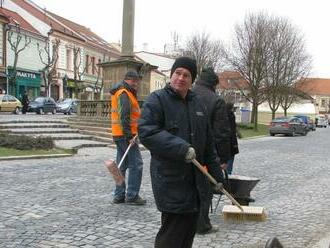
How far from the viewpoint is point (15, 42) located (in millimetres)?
46719

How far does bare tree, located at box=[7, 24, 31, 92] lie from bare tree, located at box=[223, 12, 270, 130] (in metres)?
17.8

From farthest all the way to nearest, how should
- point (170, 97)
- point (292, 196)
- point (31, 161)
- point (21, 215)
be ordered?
point (31, 161)
point (292, 196)
point (21, 215)
point (170, 97)

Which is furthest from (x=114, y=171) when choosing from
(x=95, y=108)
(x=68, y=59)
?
(x=68, y=59)

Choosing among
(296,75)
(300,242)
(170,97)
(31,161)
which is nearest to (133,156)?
(300,242)

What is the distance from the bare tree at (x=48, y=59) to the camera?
50250 mm

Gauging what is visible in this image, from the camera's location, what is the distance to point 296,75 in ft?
158

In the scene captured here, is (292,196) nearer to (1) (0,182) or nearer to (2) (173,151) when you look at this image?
(1) (0,182)

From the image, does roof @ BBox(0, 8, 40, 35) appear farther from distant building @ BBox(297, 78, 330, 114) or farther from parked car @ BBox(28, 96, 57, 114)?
distant building @ BBox(297, 78, 330, 114)

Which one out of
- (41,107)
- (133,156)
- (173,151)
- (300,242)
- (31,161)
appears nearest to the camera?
(173,151)

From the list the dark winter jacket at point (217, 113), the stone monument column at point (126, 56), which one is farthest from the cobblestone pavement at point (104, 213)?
the stone monument column at point (126, 56)

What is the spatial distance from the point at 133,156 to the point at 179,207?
3914 mm

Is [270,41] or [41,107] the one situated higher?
[270,41]

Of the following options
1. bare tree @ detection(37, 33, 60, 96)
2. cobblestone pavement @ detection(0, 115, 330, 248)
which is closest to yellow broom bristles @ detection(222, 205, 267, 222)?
cobblestone pavement @ detection(0, 115, 330, 248)

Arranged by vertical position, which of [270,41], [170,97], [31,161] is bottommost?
[31,161]
